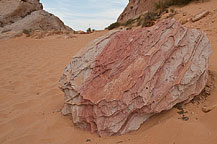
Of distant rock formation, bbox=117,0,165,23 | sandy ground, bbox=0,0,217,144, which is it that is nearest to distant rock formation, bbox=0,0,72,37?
distant rock formation, bbox=117,0,165,23

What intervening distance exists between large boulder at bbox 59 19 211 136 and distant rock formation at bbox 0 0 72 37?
1160 cm

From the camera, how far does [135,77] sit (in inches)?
71.5

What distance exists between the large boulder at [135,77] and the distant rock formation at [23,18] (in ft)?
38.1

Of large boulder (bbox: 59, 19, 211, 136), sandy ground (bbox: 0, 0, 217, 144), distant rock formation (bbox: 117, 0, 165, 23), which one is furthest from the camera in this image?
distant rock formation (bbox: 117, 0, 165, 23)

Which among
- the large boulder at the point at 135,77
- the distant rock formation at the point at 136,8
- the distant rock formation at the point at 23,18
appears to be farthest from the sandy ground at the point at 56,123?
the distant rock formation at the point at 136,8

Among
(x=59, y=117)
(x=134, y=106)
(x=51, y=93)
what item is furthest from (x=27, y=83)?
(x=134, y=106)

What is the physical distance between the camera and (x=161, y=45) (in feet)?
6.40

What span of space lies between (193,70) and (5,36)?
11423 millimetres

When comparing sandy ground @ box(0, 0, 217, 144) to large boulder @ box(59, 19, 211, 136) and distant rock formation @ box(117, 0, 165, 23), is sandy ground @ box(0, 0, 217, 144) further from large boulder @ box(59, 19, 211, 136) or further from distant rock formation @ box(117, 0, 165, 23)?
distant rock formation @ box(117, 0, 165, 23)

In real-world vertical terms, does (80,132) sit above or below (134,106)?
below

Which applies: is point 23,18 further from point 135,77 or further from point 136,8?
point 135,77

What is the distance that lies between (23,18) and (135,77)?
14.3 m

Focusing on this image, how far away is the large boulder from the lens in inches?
68.9

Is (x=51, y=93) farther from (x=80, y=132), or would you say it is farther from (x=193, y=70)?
(x=193, y=70)
